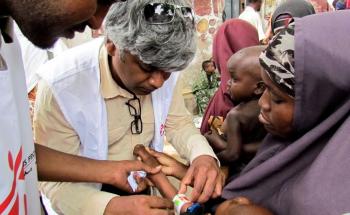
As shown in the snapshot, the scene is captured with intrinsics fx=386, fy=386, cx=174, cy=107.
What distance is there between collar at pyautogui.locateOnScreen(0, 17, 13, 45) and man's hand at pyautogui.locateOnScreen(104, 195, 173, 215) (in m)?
0.66

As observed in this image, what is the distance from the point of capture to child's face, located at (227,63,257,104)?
2098 mm

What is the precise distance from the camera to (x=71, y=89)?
1.53m

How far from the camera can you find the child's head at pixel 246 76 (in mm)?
2088

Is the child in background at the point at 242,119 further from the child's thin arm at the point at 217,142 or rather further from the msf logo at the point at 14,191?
the msf logo at the point at 14,191

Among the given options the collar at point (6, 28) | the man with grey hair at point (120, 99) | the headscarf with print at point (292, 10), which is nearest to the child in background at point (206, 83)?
the headscarf with print at point (292, 10)

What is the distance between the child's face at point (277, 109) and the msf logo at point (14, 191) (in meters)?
0.86

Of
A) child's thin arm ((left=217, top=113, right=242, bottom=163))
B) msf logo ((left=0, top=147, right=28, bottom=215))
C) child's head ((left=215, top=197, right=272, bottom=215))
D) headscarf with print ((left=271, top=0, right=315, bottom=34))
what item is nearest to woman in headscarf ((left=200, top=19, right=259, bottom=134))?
headscarf with print ((left=271, top=0, right=315, bottom=34))

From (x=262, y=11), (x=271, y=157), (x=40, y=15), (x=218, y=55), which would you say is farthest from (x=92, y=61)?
(x=262, y=11)

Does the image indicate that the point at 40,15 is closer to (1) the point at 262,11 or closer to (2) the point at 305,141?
(2) the point at 305,141

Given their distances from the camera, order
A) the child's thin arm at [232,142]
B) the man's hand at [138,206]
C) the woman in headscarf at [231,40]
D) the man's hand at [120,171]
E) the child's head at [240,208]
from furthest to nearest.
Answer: the woman in headscarf at [231,40]
the child's thin arm at [232,142]
the man's hand at [120,171]
the man's hand at [138,206]
the child's head at [240,208]

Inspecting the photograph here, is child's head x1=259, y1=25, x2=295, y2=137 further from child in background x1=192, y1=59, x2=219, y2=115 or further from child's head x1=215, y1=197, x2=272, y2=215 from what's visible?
child in background x1=192, y1=59, x2=219, y2=115

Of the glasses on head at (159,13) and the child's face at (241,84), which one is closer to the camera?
the glasses on head at (159,13)

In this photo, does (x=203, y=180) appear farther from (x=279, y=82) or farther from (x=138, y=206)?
(x=279, y=82)

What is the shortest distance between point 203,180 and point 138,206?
0.31 m
